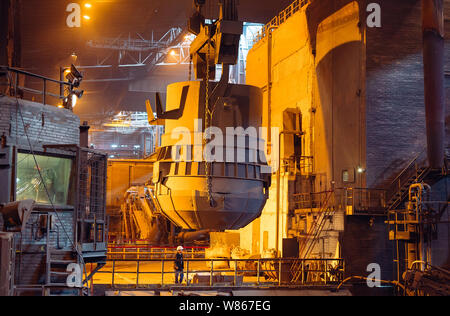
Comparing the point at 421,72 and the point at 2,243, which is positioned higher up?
the point at 421,72

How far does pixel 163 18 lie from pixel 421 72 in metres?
18.7

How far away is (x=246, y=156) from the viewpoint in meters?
13.7

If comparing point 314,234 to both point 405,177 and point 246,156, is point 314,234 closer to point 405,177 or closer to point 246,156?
point 405,177

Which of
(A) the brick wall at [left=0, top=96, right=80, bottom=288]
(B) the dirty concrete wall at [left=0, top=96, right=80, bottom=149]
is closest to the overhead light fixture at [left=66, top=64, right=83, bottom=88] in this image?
(B) the dirty concrete wall at [left=0, top=96, right=80, bottom=149]

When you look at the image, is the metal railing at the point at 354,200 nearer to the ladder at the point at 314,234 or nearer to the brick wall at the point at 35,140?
the ladder at the point at 314,234

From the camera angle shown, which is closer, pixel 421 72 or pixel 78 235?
pixel 78 235

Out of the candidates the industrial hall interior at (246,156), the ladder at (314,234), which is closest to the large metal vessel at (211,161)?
the industrial hall interior at (246,156)

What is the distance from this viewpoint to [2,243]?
9906mm

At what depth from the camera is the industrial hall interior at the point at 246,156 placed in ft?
43.7

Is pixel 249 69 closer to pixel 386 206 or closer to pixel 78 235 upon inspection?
pixel 386 206

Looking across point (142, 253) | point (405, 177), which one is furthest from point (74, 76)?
point (405, 177)

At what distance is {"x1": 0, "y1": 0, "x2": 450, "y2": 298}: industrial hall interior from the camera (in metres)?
13.3

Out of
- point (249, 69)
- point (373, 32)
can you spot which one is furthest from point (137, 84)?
point (373, 32)

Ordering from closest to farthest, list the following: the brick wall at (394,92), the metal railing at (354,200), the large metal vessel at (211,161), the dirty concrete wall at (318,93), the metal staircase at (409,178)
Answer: the large metal vessel at (211,161), the metal staircase at (409,178), the metal railing at (354,200), the brick wall at (394,92), the dirty concrete wall at (318,93)
